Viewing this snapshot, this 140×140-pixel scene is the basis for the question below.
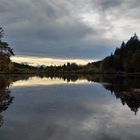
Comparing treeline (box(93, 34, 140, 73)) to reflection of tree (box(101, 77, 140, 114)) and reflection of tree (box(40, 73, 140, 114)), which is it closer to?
reflection of tree (box(40, 73, 140, 114))

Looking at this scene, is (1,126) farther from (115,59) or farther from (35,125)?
(115,59)

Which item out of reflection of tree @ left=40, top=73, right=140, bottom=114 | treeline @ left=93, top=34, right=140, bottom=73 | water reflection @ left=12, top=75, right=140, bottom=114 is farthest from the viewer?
treeline @ left=93, top=34, right=140, bottom=73

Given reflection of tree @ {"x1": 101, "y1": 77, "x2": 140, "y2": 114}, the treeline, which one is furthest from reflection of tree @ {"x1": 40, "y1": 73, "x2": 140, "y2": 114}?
the treeline

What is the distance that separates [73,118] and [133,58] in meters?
113

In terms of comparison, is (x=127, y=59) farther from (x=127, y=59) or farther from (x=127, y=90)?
(x=127, y=90)

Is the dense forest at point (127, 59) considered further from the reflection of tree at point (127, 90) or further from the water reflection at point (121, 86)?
the reflection of tree at point (127, 90)

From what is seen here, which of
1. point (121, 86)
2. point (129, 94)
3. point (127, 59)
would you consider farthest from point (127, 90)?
point (127, 59)

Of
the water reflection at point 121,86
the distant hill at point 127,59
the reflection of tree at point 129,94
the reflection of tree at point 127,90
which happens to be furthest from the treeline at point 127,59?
the reflection of tree at point 129,94

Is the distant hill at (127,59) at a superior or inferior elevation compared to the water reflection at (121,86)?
superior

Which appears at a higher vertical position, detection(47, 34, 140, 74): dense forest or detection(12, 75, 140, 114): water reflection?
detection(47, 34, 140, 74): dense forest

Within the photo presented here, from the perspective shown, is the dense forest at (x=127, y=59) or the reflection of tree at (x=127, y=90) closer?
the reflection of tree at (x=127, y=90)

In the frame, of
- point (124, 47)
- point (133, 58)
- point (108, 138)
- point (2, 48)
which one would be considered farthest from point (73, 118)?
point (124, 47)

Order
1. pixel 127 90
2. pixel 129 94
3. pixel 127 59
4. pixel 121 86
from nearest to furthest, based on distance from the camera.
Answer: pixel 129 94, pixel 127 90, pixel 121 86, pixel 127 59

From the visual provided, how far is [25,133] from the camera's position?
18.1 m
